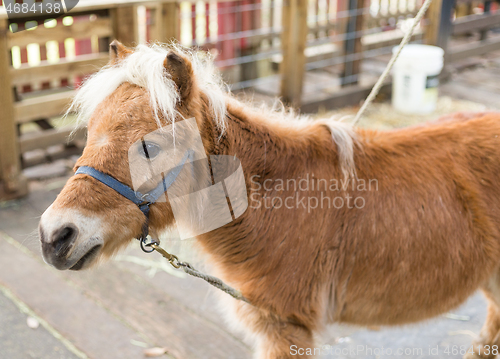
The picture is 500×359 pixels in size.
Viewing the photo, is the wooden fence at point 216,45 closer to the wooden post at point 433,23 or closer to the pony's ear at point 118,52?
the wooden post at point 433,23

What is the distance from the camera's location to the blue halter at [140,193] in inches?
62.0

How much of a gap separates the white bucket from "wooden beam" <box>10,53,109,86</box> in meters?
3.79

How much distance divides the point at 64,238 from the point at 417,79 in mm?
5562

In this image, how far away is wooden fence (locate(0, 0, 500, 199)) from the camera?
416 cm

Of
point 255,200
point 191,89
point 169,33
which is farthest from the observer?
point 169,33

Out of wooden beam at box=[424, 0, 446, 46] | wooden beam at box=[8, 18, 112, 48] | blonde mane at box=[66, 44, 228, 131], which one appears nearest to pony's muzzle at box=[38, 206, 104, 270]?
blonde mane at box=[66, 44, 228, 131]

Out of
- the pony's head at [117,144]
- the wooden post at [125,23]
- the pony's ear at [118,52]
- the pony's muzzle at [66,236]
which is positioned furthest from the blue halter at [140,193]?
the wooden post at [125,23]

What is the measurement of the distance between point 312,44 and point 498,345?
590 cm

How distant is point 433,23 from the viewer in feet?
23.4

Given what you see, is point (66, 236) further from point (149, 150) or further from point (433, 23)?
point (433, 23)

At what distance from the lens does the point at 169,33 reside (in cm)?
479

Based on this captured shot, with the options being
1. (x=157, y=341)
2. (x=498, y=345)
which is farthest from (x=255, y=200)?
(x=498, y=345)

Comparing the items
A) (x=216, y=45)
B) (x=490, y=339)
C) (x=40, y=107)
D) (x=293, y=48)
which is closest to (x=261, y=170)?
(x=490, y=339)

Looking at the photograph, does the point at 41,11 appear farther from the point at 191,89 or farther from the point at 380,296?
the point at 380,296
